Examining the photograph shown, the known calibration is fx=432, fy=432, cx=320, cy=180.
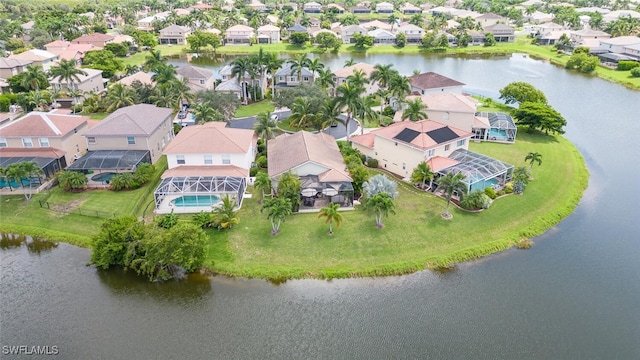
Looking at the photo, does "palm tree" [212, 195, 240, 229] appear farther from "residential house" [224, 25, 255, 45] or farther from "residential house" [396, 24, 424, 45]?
"residential house" [396, 24, 424, 45]

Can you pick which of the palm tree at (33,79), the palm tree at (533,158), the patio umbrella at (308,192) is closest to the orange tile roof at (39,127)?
the palm tree at (33,79)

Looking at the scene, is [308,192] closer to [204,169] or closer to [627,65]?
[204,169]

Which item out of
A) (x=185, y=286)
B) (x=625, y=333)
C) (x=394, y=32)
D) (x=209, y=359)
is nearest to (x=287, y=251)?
(x=185, y=286)

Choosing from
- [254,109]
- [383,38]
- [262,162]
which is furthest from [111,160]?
[383,38]

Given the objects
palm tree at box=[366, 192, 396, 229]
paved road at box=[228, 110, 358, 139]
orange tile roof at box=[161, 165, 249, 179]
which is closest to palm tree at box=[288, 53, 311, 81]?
paved road at box=[228, 110, 358, 139]

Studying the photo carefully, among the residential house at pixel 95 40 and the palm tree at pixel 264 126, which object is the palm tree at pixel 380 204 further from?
the residential house at pixel 95 40
